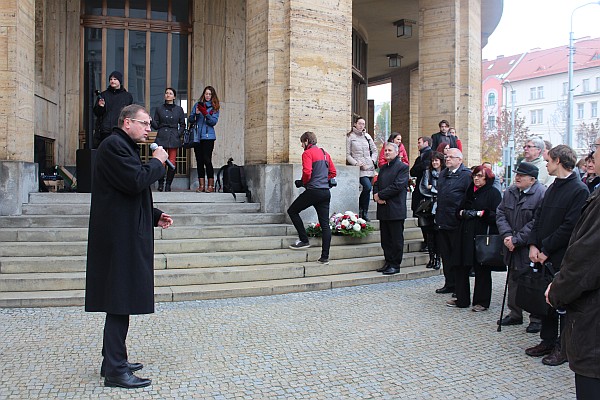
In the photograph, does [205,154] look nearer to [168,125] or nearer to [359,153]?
[168,125]

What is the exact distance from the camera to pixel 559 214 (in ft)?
16.9

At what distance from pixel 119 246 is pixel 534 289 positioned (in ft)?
12.1

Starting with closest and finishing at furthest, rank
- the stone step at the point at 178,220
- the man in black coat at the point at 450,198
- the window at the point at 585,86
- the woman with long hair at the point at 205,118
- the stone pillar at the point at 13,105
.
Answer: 1. the man in black coat at the point at 450,198
2. the stone step at the point at 178,220
3. the stone pillar at the point at 13,105
4. the woman with long hair at the point at 205,118
5. the window at the point at 585,86

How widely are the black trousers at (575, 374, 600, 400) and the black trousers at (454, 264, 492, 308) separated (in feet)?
13.5

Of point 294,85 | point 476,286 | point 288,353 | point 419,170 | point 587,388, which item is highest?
point 294,85

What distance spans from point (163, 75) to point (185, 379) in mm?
10415

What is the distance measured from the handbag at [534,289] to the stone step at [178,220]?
5049 millimetres

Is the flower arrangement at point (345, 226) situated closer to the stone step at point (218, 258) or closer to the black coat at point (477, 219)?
the stone step at point (218, 258)

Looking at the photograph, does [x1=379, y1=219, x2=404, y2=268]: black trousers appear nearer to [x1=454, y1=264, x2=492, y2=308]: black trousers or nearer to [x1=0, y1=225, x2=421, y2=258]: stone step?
[x1=0, y1=225, x2=421, y2=258]: stone step

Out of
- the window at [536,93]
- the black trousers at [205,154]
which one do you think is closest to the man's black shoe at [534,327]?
the black trousers at [205,154]

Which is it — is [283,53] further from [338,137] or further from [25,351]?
[25,351]

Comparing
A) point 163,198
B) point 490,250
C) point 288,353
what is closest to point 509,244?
point 490,250

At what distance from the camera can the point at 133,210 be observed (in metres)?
4.24

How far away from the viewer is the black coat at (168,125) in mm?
10742
